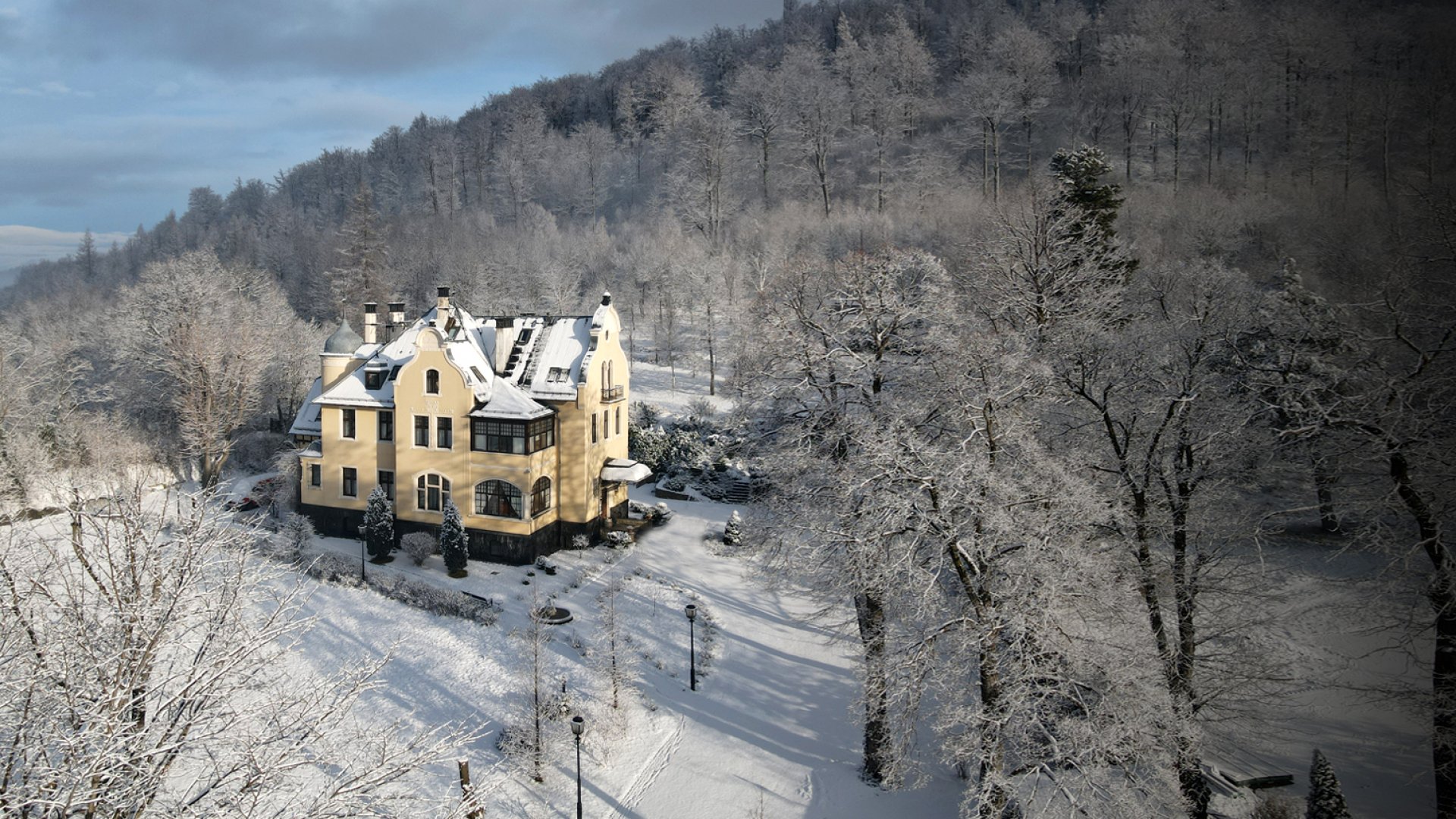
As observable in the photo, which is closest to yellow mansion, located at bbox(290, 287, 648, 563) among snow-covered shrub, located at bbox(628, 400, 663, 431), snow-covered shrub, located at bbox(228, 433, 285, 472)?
snow-covered shrub, located at bbox(628, 400, 663, 431)

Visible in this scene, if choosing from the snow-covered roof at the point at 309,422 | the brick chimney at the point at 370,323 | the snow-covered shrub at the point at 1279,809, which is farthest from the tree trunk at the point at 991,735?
the snow-covered roof at the point at 309,422

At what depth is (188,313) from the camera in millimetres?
40531

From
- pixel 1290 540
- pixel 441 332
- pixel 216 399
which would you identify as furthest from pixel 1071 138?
pixel 216 399

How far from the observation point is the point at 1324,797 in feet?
40.5

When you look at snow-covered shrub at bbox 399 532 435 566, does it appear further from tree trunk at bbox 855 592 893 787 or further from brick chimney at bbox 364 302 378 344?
tree trunk at bbox 855 592 893 787

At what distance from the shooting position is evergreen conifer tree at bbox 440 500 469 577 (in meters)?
25.6

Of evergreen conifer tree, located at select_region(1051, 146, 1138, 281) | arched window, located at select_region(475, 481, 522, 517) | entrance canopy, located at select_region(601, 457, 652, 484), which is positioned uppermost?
evergreen conifer tree, located at select_region(1051, 146, 1138, 281)

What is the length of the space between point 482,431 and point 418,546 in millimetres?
4605

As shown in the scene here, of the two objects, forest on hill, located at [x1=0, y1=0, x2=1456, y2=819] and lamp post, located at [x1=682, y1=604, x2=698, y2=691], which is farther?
lamp post, located at [x1=682, y1=604, x2=698, y2=691]

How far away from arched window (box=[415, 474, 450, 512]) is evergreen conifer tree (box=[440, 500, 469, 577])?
6.02 feet

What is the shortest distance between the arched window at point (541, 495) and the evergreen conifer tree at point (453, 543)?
102 inches

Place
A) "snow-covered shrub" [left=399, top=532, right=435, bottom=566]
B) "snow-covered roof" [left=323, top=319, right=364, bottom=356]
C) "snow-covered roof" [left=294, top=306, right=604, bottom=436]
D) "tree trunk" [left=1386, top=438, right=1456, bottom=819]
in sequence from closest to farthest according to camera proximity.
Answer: "tree trunk" [left=1386, top=438, right=1456, bottom=819]
"snow-covered shrub" [left=399, top=532, right=435, bottom=566]
"snow-covered roof" [left=294, top=306, right=604, bottom=436]
"snow-covered roof" [left=323, top=319, right=364, bottom=356]

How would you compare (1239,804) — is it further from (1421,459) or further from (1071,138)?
(1071,138)

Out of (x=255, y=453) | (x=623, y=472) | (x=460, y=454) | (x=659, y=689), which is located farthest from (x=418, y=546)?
(x=255, y=453)
